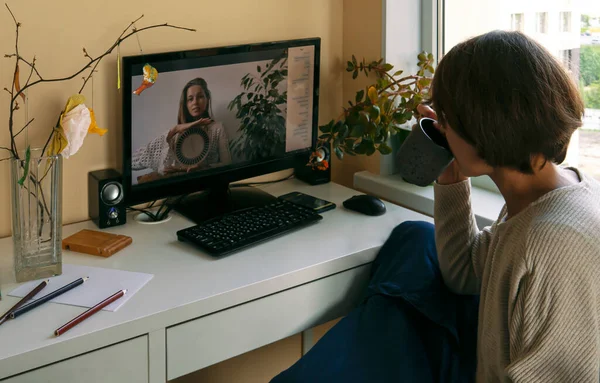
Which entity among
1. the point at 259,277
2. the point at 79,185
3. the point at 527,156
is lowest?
the point at 259,277

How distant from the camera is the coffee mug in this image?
4.91 ft

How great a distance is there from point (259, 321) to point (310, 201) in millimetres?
514

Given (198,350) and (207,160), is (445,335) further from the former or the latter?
(207,160)

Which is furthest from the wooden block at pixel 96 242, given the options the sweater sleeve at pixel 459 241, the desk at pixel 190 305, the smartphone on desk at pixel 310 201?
the sweater sleeve at pixel 459 241

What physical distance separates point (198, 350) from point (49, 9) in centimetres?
86

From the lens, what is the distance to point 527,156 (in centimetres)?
123

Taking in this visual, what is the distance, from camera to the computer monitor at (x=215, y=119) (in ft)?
5.59

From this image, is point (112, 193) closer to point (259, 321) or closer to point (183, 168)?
point (183, 168)

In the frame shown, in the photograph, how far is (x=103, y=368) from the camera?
4.23ft

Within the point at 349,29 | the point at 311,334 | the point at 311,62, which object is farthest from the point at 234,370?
the point at 349,29

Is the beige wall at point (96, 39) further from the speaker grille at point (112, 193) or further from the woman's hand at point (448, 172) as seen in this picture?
the woman's hand at point (448, 172)

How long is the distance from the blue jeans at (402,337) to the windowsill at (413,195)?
16.1 inches

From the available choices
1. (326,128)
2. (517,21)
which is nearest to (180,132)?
(326,128)

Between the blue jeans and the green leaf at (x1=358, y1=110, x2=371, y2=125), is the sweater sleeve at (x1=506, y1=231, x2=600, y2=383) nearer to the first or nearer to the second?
the blue jeans
